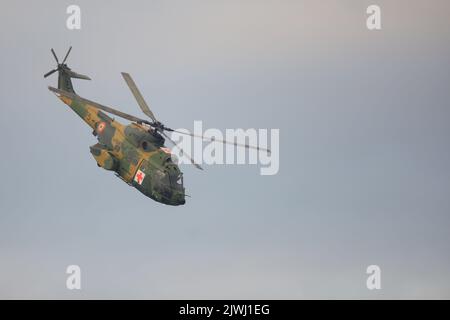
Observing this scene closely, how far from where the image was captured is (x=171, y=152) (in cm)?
7031

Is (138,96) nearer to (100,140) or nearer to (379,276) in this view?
(100,140)

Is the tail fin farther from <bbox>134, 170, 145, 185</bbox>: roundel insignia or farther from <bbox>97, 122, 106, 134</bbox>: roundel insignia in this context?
<bbox>134, 170, 145, 185</bbox>: roundel insignia

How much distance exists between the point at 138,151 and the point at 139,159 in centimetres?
59

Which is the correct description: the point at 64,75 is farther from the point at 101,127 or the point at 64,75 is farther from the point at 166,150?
the point at 166,150

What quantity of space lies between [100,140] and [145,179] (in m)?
5.68

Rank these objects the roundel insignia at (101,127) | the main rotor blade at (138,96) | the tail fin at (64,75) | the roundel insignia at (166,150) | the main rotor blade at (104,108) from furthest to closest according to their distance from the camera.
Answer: the tail fin at (64,75) < the roundel insignia at (101,127) < the main rotor blade at (138,96) < the roundel insignia at (166,150) < the main rotor blade at (104,108)

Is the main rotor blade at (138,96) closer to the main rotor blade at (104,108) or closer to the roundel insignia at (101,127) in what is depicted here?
the main rotor blade at (104,108)

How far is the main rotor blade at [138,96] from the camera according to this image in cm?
7275

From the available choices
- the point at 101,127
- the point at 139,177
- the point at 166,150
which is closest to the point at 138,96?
the point at 101,127

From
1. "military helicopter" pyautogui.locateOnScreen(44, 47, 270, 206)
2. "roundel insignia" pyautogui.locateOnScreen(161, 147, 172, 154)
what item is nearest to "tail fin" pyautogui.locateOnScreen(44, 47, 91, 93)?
"military helicopter" pyautogui.locateOnScreen(44, 47, 270, 206)

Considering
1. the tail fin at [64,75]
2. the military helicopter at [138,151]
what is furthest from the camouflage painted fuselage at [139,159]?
the tail fin at [64,75]

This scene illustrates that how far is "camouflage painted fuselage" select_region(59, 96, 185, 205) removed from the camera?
→ 69125 millimetres

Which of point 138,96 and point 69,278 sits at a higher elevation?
point 138,96
